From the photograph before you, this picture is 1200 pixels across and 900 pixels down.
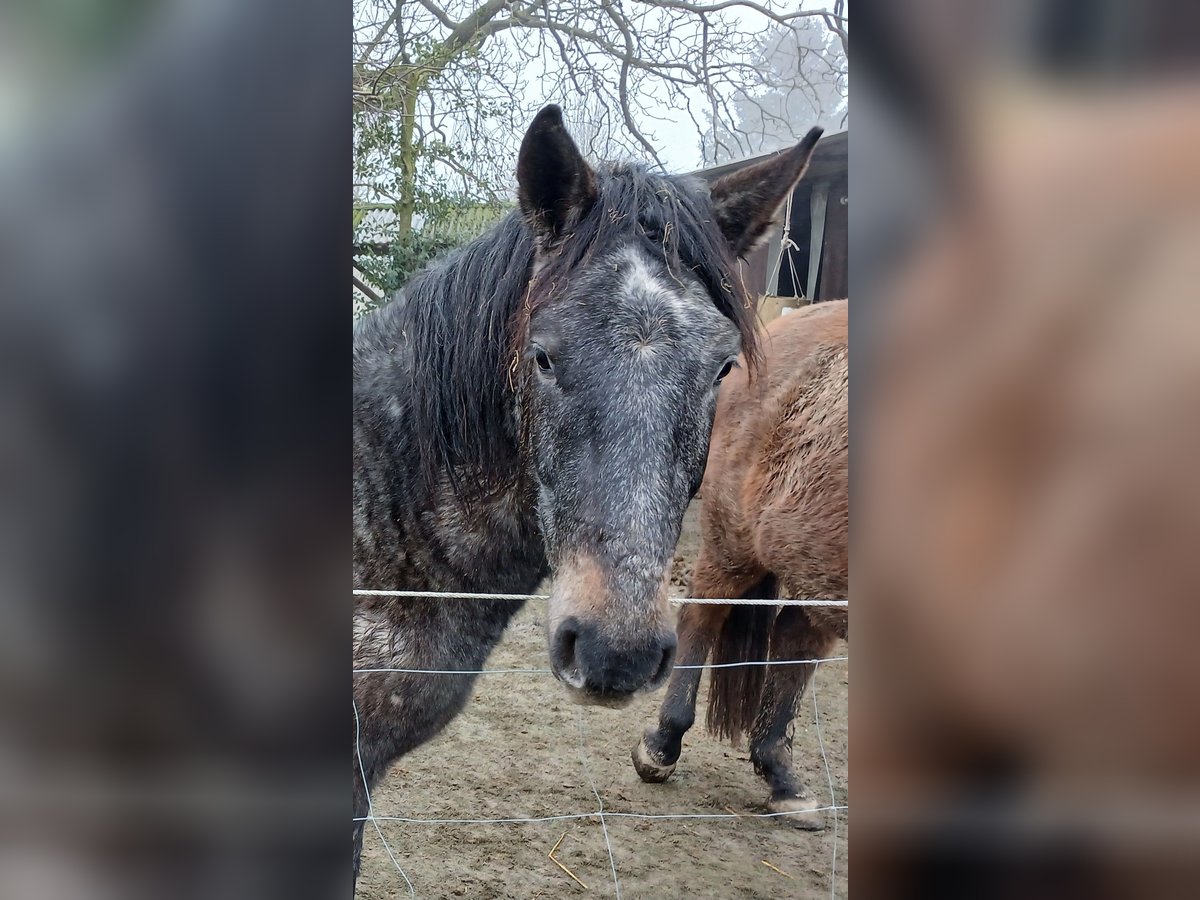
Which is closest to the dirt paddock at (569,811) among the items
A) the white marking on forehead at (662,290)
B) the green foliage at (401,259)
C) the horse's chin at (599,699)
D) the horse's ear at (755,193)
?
the horse's chin at (599,699)

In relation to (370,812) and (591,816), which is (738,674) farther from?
(370,812)

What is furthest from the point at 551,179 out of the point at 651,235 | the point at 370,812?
the point at 370,812

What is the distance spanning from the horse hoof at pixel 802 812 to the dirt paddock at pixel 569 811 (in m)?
0.02

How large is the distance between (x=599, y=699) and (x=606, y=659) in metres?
0.09

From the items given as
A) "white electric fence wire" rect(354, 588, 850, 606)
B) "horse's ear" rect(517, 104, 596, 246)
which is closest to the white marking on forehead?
"horse's ear" rect(517, 104, 596, 246)

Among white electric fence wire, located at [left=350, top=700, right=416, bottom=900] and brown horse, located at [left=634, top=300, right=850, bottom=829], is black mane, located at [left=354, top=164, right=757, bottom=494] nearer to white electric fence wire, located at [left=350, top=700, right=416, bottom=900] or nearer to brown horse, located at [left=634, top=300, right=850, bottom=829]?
brown horse, located at [left=634, top=300, right=850, bottom=829]

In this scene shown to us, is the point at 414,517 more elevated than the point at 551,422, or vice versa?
the point at 551,422

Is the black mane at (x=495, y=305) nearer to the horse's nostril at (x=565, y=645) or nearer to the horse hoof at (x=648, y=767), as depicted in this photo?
the horse's nostril at (x=565, y=645)

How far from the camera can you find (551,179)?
4.32 ft
